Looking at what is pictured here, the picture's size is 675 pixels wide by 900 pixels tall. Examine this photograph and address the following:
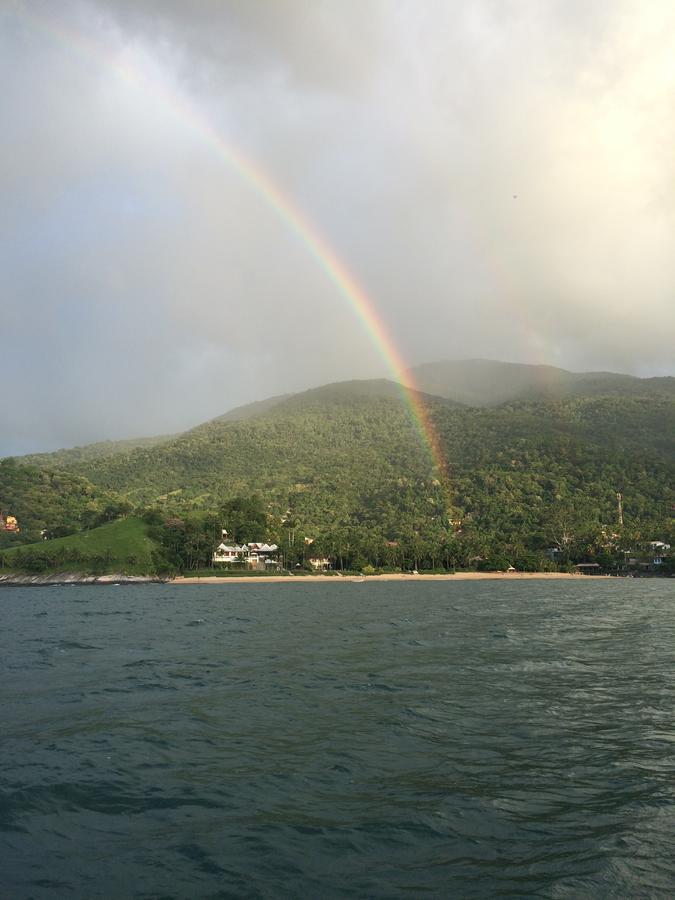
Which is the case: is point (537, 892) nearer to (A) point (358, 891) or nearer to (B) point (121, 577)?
(A) point (358, 891)

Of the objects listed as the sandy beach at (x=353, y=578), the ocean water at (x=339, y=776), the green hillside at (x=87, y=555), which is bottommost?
the sandy beach at (x=353, y=578)

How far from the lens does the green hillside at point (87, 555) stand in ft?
582

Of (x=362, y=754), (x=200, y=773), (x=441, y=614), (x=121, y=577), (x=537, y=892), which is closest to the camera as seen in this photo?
(x=537, y=892)

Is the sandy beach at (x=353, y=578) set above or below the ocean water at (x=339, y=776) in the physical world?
below

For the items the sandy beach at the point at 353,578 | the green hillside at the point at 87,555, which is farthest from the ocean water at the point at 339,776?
the green hillside at the point at 87,555

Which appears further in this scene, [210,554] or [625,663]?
[210,554]

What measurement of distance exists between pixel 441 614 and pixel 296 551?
132 meters

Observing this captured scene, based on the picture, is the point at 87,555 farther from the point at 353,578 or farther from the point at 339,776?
the point at 339,776

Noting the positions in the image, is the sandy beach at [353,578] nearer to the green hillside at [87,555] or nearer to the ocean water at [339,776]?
the green hillside at [87,555]

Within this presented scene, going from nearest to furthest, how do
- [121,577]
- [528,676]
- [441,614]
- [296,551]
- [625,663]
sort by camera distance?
[528,676] < [625,663] < [441,614] < [121,577] < [296,551]

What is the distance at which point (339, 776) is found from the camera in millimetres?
15016

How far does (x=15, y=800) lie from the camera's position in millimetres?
13773

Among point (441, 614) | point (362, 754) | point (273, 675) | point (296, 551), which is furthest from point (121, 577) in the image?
point (362, 754)

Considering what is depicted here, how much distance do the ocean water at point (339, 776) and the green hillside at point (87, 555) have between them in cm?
15652
